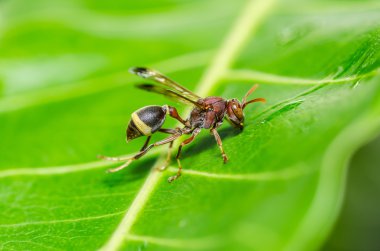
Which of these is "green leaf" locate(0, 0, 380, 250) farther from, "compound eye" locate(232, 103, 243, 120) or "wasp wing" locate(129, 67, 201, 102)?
"wasp wing" locate(129, 67, 201, 102)

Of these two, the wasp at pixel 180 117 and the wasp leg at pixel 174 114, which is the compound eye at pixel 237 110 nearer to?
the wasp at pixel 180 117

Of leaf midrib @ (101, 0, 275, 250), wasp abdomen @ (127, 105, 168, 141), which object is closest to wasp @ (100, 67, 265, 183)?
wasp abdomen @ (127, 105, 168, 141)

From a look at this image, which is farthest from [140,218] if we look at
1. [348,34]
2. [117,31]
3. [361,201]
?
[361,201]

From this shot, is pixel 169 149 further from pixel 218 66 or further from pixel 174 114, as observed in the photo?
pixel 218 66

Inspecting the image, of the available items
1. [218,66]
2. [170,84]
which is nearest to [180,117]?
[170,84]

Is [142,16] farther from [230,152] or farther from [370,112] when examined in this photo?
[370,112]

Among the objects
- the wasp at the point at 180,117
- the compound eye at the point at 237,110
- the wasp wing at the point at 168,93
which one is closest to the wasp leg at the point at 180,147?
the wasp at the point at 180,117
